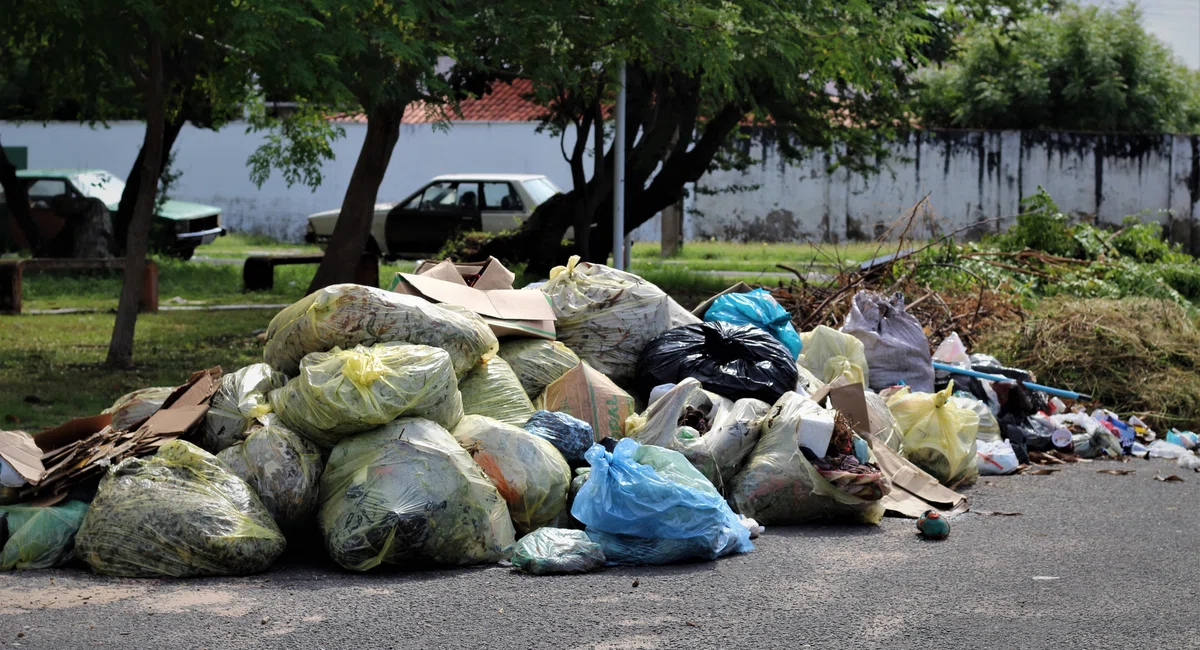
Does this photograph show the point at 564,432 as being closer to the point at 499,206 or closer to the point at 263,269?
the point at 263,269

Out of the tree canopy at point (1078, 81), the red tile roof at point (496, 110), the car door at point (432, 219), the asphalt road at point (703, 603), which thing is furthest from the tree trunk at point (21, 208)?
the tree canopy at point (1078, 81)

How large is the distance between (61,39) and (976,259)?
729cm

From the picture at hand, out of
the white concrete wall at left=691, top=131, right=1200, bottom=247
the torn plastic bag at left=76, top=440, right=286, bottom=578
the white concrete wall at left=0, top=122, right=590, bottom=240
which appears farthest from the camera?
the white concrete wall at left=0, top=122, right=590, bottom=240

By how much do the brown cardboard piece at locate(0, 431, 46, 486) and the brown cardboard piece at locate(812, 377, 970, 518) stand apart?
3.51m

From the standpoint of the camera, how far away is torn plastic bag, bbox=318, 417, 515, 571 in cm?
453

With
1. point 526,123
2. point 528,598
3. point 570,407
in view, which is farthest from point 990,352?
point 526,123

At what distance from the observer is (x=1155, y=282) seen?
10.8 metres

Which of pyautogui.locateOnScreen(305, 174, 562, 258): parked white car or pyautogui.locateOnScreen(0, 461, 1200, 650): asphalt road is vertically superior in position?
pyautogui.locateOnScreen(305, 174, 562, 258): parked white car

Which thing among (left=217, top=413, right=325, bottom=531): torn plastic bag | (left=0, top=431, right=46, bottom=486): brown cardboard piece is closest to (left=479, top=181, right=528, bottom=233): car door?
(left=0, top=431, right=46, bottom=486): brown cardboard piece

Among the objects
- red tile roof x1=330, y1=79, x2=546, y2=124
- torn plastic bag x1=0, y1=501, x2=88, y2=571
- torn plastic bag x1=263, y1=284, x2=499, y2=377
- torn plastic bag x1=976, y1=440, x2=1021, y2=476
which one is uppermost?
red tile roof x1=330, y1=79, x2=546, y2=124

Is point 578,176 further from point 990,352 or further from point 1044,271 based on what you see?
point 990,352

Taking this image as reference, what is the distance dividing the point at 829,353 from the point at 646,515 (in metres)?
2.83

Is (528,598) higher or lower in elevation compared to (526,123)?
lower

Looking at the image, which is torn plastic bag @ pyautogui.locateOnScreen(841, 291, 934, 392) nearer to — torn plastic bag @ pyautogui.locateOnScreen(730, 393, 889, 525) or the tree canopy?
torn plastic bag @ pyautogui.locateOnScreen(730, 393, 889, 525)
